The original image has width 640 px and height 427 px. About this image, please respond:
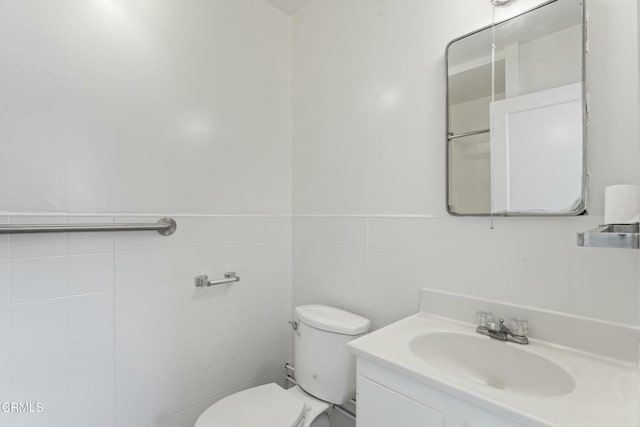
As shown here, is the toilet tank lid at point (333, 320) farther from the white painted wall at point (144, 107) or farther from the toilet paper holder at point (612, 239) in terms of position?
the toilet paper holder at point (612, 239)

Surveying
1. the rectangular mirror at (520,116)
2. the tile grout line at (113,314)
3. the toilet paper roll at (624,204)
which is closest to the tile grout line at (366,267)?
the rectangular mirror at (520,116)

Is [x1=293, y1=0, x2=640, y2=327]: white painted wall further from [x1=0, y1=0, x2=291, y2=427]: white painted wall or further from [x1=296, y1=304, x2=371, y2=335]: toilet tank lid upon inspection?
[x1=0, y1=0, x2=291, y2=427]: white painted wall

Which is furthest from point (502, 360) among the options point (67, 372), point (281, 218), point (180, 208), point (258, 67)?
point (258, 67)

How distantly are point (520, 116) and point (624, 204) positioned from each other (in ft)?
1.33

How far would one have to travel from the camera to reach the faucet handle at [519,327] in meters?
0.98

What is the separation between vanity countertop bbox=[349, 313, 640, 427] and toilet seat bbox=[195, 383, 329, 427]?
0.47 meters

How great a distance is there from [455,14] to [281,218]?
1231 mm

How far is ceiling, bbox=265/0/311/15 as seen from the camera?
67.7 inches

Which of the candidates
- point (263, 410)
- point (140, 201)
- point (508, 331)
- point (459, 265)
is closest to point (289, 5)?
point (140, 201)

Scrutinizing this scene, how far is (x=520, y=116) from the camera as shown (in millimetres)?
1022

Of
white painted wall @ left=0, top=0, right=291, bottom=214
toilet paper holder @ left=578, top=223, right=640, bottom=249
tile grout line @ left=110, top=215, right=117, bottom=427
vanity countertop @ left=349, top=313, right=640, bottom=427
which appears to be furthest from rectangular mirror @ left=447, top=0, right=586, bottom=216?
tile grout line @ left=110, top=215, right=117, bottom=427

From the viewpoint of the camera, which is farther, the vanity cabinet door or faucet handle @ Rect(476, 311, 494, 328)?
faucet handle @ Rect(476, 311, 494, 328)

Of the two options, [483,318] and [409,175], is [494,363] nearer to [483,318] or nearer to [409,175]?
[483,318]

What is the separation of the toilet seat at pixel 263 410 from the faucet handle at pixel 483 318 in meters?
0.71
